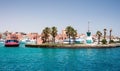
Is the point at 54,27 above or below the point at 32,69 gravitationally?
above

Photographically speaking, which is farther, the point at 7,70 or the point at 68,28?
the point at 68,28

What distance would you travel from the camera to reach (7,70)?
56.1 metres

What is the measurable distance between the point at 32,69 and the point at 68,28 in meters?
133

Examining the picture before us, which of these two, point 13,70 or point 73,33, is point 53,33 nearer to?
point 73,33

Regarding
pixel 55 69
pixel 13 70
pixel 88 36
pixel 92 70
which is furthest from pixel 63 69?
pixel 88 36

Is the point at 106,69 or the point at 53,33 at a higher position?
the point at 53,33

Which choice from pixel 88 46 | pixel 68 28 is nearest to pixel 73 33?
pixel 68 28

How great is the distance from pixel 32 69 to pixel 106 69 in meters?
17.2

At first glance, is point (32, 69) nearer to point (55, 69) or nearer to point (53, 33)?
point (55, 69)

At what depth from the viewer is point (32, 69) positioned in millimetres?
57906

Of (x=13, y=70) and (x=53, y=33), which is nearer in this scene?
(x=13, y=70)

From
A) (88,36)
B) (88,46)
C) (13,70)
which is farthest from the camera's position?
Result: (88,36)

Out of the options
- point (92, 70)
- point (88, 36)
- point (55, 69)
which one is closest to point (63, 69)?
point (55, 69)

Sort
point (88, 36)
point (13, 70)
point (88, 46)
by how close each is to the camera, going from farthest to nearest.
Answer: point (88, 36), point (88, 46), point (13, 70)
